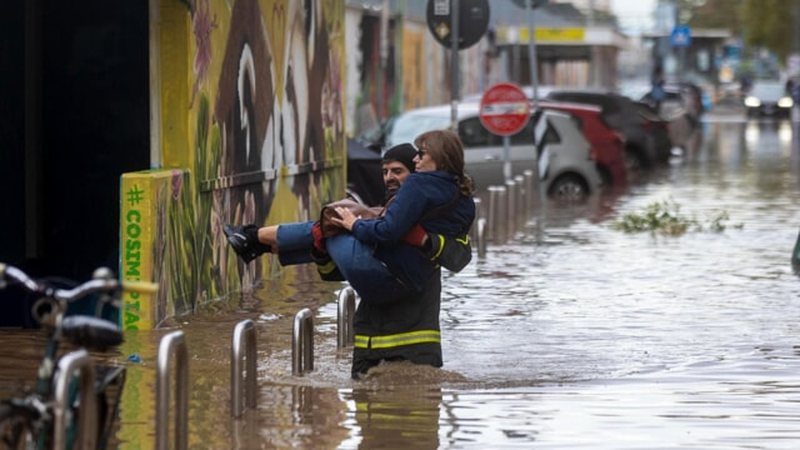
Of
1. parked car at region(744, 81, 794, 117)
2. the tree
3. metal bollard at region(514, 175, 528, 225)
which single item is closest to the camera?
metal bollard at region(514, 175, 528, 225)

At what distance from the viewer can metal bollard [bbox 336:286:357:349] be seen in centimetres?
1370

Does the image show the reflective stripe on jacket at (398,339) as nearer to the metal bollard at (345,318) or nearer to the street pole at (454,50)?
the metal bollard at (345,318)

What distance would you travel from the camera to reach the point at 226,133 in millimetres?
17016

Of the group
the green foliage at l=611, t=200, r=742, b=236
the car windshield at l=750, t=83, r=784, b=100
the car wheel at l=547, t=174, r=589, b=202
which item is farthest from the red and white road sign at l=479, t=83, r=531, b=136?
the car windshield at l=750, t=83, r=784, b=100

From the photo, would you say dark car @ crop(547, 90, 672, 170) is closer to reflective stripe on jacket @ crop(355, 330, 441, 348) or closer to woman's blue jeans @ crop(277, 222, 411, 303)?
reflective stripe on jacket @ crop(355, 330, 441, 348)

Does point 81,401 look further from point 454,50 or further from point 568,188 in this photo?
point 568,188

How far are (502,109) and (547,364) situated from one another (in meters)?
13.6

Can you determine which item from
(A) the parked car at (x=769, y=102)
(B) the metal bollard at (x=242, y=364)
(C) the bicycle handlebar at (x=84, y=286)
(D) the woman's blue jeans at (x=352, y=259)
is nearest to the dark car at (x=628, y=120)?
(D) the woman's blue jeans at (x=352, y=259)

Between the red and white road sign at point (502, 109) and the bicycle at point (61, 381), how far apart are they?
18.7 metres

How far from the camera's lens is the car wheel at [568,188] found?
107 feet

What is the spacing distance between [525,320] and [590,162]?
56.0 ft

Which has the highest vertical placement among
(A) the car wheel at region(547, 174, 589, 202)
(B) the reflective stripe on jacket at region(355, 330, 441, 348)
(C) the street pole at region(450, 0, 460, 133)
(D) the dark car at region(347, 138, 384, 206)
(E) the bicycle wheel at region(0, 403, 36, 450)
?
(C) the street pole at region(450, 0, 460, 133)

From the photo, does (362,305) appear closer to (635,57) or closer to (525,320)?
→ (525,320)

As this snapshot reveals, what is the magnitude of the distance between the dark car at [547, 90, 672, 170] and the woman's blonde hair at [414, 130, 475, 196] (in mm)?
30139
